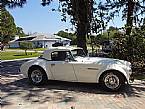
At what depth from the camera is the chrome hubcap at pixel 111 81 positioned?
971cm

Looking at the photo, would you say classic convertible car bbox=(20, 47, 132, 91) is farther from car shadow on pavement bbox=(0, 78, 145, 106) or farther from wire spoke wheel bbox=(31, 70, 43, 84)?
car shadow on pavement bbox=(0, 78, 145, 106)

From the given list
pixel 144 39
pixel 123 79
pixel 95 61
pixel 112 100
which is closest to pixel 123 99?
pixel 112 100

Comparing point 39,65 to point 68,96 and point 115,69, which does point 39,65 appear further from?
point 115,69

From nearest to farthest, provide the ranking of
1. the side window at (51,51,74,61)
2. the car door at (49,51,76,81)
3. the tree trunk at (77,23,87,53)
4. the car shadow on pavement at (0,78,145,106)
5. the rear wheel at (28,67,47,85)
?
1. the car shadow on pavement at (0,78,145,106)
2. the car door at (49,51,76,81)
3. the side window at (51,51,74,61)
4. the rear wheel at (28,67,47,85)
5. the tree trunk at (77,23,87,53)

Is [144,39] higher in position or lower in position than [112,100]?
higher

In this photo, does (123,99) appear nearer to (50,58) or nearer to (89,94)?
(89,94)

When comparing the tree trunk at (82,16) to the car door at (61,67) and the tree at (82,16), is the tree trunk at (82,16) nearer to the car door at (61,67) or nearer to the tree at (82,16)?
the tree at (82,16)

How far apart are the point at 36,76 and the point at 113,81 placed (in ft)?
9.37

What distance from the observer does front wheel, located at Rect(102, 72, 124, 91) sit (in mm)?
9695

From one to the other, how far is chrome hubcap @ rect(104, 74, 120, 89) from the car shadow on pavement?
230 millimetres

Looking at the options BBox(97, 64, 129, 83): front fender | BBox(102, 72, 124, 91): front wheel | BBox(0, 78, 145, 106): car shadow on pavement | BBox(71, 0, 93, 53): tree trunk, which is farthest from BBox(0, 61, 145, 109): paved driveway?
BBox(71, 0, 93, 53): tree trunk

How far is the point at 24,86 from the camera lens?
10836 millimetres

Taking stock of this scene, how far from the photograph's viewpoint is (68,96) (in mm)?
9133

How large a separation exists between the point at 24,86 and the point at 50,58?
134cm
